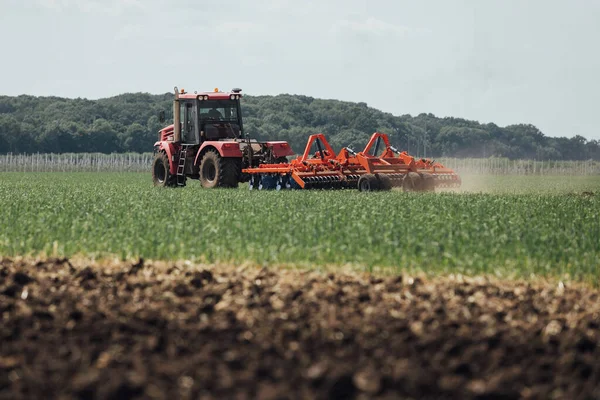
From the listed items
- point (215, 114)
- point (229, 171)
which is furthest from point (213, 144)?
point (215, 114)

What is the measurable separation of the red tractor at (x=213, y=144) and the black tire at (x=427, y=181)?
13.0 feet

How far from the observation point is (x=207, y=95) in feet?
89.8

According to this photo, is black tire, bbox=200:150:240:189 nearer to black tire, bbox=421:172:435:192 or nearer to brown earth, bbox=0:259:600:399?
black tire, bbox=421:172:435:192

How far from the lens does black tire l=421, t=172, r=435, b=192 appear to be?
2644cm

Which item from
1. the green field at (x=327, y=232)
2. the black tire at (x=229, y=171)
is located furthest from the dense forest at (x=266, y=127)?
the green field at (x=327, y=232)

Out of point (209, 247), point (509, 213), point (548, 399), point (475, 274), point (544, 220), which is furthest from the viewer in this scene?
point (509, 213)

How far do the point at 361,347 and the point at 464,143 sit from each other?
117m

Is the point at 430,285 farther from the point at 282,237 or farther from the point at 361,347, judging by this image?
the point at 282,237

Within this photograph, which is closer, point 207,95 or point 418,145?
point 207,95

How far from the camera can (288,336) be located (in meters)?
8.03

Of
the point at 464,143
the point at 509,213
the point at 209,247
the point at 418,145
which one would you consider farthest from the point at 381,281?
the point at 464,143

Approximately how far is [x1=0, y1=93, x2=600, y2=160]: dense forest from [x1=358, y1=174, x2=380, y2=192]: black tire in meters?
74.6

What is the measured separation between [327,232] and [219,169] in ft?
40.9

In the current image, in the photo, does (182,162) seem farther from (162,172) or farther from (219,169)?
(162,172)
